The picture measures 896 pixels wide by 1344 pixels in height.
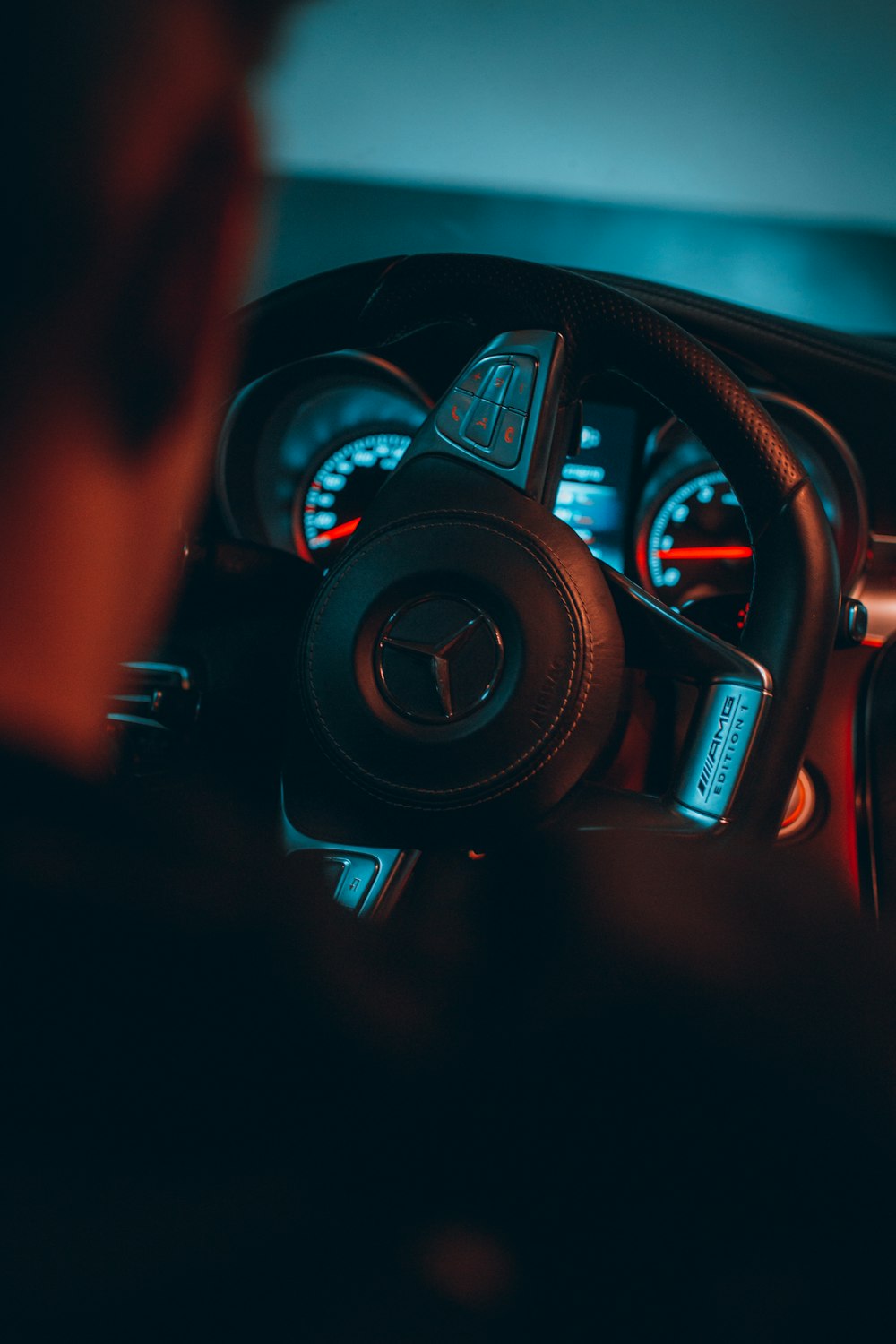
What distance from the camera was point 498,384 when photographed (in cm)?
84

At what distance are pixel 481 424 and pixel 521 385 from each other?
48 millimetres

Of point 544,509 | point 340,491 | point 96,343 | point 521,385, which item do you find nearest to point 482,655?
point 544,509

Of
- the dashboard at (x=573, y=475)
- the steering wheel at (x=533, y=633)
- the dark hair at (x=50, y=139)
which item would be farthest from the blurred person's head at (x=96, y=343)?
the dashboard at (x=573, y=475)

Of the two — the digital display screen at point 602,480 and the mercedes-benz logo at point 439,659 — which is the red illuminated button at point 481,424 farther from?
the digital display screen at point 602,480

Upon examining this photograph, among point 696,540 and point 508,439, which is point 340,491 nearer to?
point 696,540

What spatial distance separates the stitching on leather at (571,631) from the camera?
762 millimetres

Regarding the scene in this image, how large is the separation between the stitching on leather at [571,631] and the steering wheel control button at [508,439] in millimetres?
54

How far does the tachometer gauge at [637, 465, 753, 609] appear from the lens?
133cm

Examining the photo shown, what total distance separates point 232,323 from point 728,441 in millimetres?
494

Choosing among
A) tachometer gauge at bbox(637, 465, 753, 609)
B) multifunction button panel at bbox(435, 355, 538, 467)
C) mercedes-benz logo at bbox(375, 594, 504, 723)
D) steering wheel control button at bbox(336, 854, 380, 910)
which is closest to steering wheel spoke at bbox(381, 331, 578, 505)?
multifunction button panel at bbox(435, 355, 538, 467)

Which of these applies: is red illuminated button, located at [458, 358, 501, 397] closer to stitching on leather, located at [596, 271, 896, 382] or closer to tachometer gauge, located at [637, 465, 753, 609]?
stitching on leather, located at [596, 271, 896, 382]

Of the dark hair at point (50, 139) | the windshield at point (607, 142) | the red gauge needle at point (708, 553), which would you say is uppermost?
the windshield at point (607, 142)

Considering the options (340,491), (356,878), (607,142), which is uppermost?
(607,142)

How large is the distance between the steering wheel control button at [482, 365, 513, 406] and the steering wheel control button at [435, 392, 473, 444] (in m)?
0.02
